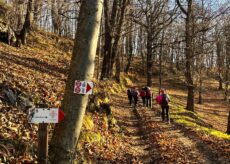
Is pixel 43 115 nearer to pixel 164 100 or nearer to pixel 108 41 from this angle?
pixel 164 100

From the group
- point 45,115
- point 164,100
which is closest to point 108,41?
point 164,100

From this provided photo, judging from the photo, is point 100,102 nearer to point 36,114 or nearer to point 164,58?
point 36,114

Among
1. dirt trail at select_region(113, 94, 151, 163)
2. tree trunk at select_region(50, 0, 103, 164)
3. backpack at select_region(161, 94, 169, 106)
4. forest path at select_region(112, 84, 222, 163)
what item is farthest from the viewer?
backpack at select_region(161, 94, 169, 106)

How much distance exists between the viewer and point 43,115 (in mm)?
6520

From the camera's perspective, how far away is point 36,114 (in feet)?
21.2

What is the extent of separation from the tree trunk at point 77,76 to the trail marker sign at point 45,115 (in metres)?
0.29

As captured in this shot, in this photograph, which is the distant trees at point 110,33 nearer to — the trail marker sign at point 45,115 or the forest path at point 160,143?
the forest path at point 160,143

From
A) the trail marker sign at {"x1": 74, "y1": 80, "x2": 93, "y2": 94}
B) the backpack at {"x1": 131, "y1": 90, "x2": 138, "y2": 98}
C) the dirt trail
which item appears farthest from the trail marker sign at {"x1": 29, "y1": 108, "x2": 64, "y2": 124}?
the backpack at {"x1": 131, "y1": 90, "x2": 138, "y2": 98}

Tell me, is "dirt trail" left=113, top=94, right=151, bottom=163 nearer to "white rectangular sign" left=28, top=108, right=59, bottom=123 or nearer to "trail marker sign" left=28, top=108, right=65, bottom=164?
"trail marker sign" left=28, top=108, right=65, bottom=164

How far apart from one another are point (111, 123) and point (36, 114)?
8382 millimetres

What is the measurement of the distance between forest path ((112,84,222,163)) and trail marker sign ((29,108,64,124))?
4.96 metres

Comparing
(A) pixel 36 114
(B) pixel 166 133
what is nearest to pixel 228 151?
(B) pixel 166 133

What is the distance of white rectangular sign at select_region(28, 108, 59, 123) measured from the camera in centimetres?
642

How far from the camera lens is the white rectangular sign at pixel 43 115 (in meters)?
6.42
